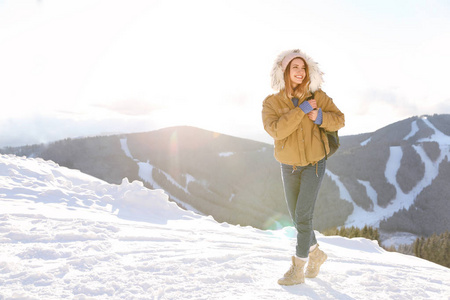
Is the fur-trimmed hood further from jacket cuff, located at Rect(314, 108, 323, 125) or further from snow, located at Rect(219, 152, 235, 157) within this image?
snow, located at Rect(219, 152, 235, 157)

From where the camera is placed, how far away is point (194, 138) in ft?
575

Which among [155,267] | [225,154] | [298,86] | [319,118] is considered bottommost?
[155,267]

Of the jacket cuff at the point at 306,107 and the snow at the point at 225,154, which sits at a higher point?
the snow at the point at 225,154

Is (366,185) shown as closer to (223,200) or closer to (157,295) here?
(223,200)

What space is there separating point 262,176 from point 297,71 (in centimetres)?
13704

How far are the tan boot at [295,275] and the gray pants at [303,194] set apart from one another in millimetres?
102

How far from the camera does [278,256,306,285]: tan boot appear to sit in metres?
3.91

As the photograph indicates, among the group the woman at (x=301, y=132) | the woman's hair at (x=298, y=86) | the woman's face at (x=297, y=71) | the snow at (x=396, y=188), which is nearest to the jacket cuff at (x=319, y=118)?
the woman at (x=301, y=132)

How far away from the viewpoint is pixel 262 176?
457 feet

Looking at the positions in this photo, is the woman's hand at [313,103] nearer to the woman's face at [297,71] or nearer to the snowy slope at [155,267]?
the woman's face at [297,71]

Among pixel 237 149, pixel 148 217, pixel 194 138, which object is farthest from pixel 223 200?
pixel 148 217

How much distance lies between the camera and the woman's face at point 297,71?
3883 millimetres

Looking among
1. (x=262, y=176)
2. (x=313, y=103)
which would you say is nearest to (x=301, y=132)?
(x=313, y=103)

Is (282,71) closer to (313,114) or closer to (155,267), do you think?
(313,114)
